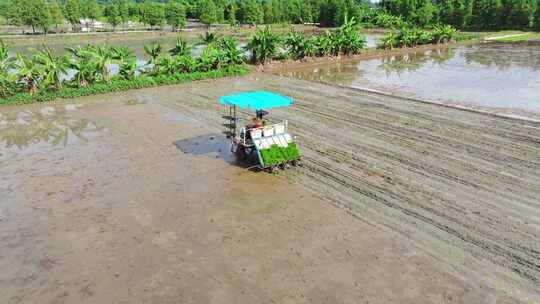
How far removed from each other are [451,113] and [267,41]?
16.9m

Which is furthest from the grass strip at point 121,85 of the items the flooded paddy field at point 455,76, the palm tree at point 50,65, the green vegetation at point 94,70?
the flooded paddy field at point 455,76

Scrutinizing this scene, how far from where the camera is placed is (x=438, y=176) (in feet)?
37.3

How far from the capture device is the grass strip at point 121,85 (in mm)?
20719

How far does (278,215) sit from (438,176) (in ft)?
16.8

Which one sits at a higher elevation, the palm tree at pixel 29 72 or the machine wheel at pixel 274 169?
the palm tree at pixel 29 72

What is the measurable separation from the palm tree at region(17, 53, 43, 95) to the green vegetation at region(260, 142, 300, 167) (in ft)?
50.8

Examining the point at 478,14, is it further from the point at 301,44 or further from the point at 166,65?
the point at 166,65

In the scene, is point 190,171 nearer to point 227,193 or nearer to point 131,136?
point 227,193

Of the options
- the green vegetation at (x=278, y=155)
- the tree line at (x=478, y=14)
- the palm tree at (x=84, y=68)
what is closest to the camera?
the green vegetation at (x=278, y=155)

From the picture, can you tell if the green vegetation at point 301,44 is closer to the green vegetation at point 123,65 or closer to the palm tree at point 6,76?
the green vegetation at point 123,65

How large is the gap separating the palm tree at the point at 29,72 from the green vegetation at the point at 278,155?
15491mm

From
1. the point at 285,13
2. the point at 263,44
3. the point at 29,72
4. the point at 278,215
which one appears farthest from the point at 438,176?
the point at 285,13

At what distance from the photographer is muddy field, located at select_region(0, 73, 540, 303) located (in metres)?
7.26

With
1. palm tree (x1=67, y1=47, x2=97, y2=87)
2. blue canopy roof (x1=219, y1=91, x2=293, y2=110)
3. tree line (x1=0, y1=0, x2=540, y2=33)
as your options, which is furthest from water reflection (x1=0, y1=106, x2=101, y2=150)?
tree line (x1=0, y1=0, x2=540, y2=33)
